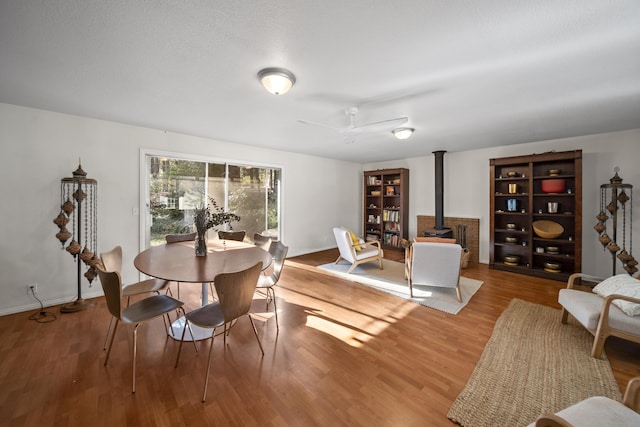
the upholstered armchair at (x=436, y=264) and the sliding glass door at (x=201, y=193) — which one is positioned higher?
the sliding glass door at (x=201, y=193)

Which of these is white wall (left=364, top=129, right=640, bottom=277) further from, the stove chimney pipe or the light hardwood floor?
the light hardwood floor

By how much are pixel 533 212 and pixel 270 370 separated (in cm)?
516

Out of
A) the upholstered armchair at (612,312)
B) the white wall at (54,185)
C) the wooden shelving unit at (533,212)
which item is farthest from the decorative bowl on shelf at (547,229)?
the white wall at (54,185)

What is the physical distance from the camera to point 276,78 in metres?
1.99

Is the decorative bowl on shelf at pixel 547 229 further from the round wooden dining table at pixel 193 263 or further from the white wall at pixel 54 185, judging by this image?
the white wall at pixel 54 185

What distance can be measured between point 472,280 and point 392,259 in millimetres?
1620

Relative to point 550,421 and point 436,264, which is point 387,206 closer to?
point 436,264

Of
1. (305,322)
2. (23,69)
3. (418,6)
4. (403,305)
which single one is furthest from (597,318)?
(23,69)

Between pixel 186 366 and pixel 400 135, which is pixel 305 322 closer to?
pixel 186 366

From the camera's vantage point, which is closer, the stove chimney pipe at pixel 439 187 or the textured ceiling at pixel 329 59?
the textured ceiling at pixel 329 59

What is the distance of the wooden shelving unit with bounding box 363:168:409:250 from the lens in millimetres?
6129

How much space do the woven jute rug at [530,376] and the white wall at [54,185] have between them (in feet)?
14.4

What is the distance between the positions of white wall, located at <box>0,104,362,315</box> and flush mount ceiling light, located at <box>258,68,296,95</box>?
2.69 metres

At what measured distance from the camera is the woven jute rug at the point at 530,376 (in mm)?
1548
